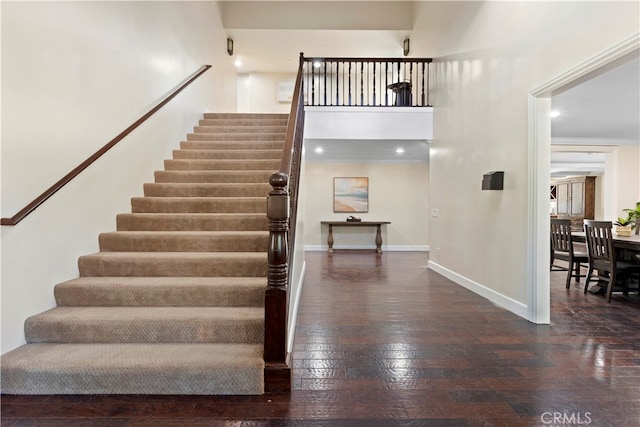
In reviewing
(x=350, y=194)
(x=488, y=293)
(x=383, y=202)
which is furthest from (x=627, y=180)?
(x=350, y=194)

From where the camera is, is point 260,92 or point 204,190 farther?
point 260,92

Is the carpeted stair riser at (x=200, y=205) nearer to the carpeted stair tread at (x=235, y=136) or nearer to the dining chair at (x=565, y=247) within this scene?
the carpeted stair tread at (x=235, y=136)

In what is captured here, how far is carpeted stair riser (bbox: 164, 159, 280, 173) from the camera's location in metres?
3.99

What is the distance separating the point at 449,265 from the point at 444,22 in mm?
3767

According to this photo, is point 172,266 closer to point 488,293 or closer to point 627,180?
point 488,293

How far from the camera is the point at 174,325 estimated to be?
2.11m

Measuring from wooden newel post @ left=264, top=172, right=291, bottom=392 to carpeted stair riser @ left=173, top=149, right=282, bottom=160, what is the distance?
2.43 meters

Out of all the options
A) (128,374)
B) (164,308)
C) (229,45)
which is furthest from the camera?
(229,45)

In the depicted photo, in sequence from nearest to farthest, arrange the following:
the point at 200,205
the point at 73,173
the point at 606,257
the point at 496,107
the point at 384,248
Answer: the point at 73,173 < the point at 200,205 < the point at 496,107 < the point at 606,257 < the point at 384,248

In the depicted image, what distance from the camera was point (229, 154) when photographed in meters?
4.29

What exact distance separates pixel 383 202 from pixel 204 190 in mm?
5749

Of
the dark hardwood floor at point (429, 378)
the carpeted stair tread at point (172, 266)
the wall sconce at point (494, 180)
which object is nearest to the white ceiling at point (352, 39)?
the wall sconce at point (494, 180)

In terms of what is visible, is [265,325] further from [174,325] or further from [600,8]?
[600,8]

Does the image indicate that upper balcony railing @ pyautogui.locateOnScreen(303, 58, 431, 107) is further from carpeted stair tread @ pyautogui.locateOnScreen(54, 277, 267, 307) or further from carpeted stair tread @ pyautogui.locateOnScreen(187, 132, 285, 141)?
carpeted stair tread @ pyautogui.locateOnScreen(54, 277, 267, 307)
